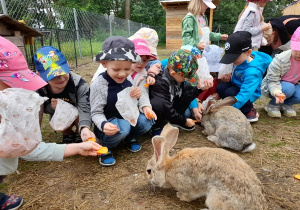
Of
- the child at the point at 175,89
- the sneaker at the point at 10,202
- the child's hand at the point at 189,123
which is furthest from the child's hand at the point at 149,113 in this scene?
the sneaker at the point at 10,202

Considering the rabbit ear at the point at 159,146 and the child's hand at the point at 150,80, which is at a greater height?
the child's hand at the point at 150,80

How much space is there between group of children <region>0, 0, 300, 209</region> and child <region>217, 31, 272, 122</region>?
1cm

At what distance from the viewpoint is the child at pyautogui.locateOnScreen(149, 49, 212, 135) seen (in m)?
2.53

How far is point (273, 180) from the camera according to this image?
78.0 inches

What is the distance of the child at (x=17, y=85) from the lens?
4.42 feet

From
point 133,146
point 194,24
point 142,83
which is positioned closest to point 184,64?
point 142,83

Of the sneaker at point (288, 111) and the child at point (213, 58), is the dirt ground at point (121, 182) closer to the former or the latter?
the sneaker at point (288, 111)

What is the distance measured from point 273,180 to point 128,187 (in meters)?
1.28

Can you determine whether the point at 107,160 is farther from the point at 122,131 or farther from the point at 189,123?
the point at 189,123

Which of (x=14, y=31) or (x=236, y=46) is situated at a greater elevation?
(x=14, y=31)

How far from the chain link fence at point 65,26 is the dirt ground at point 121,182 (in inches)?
122

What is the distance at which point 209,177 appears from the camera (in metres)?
1.57

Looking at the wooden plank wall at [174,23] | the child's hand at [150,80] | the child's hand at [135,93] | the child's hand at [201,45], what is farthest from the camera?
the wooden plank wall at [174,23]

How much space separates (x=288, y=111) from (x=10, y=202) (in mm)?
3780
